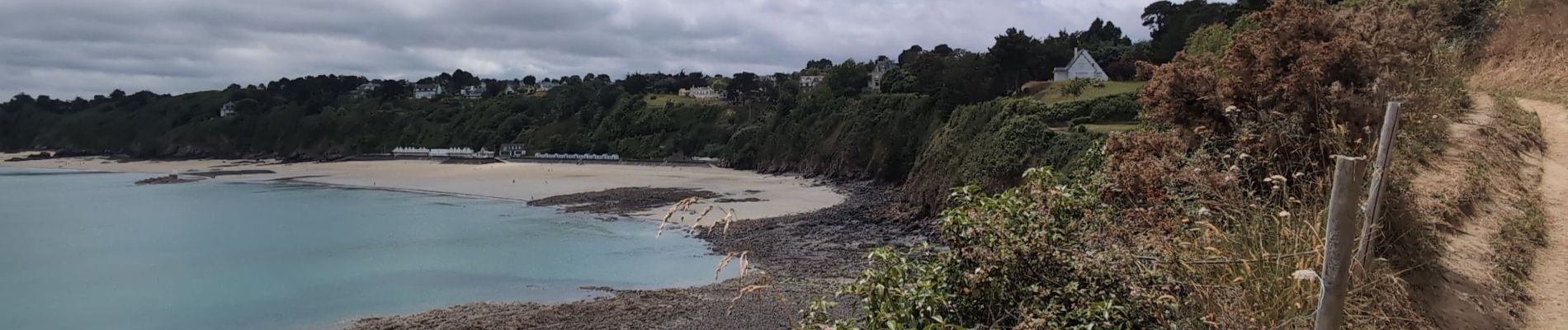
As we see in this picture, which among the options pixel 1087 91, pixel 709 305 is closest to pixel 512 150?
pixel 1087 91

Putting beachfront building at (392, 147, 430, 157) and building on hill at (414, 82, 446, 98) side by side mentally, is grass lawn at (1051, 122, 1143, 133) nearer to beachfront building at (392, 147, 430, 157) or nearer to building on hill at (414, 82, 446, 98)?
beachfront building at (392, 147, 430, 157)

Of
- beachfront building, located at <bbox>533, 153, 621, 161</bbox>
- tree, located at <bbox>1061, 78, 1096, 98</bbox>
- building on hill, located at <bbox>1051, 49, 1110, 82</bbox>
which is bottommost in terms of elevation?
beachfront building, located at <bbox>533, 153, 621, 161</bbox>

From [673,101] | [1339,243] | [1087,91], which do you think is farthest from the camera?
[673,101]

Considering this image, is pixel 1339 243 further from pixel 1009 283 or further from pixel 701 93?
pixel 701 93

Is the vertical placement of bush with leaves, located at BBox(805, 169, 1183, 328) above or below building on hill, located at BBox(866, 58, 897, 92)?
below

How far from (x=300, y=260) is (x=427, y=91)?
9497cm

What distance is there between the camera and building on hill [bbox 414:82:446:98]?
110 meters

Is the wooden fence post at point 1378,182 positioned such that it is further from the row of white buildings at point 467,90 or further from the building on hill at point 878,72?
the row of white buildings at point 467,90

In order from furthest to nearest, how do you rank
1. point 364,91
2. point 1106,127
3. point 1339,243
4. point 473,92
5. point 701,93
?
point 473,92
point 364,91
point 701,93
point 1106,127
point 1339,243

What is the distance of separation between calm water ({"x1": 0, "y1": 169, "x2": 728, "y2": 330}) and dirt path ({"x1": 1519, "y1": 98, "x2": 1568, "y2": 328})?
15.2 metres

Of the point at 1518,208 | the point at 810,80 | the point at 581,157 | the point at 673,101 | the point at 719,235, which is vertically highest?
the point at 810,80

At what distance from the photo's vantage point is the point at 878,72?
74.8 metres

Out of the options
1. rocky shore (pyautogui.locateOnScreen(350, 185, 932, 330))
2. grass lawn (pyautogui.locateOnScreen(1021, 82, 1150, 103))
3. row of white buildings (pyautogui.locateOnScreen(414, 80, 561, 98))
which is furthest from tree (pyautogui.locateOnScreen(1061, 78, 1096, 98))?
row of white buildings (pyautogui.locateOnScreen(414, 80, 561, 98))

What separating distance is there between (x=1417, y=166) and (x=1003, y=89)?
1424 inches
